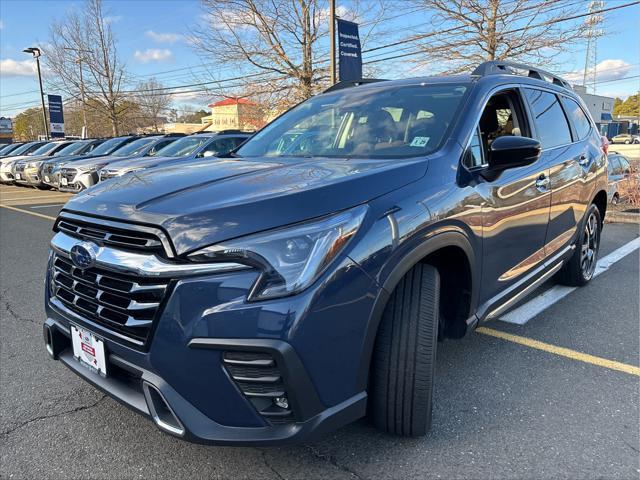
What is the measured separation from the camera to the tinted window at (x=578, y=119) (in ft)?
13.7

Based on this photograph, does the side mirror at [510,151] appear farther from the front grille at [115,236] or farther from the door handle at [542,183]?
the front grille at [115,236]

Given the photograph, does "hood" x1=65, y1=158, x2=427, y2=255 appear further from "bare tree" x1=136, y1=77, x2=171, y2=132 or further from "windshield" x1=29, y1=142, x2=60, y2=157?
"bare tree" x1=136, y1=77, x2=171, y2=132

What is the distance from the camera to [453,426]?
243 cm

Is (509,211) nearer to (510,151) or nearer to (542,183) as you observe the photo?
(510,151)

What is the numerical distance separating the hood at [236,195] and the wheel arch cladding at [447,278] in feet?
1.05

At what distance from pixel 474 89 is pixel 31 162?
15.8 metres

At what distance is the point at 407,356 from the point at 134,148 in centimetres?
1225

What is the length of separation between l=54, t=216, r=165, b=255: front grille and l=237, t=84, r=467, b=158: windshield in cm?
131

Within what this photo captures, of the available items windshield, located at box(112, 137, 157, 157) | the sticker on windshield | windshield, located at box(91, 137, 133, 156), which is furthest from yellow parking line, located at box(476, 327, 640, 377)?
windshield, located at box(91, 137, 133, 156)

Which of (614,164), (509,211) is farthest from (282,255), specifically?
(614,164)

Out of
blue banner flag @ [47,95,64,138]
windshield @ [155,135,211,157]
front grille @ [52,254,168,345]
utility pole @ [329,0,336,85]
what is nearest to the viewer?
front grille @ [52,254,168,345]

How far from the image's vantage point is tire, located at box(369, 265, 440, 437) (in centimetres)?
205

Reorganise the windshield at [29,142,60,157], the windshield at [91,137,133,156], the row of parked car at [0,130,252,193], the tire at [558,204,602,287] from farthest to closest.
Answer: the windshield at [29,142,60,157]
the windshield at [91,137,133,156]
the row of parked car at [0,130,252,193]
the tire at [558,204,602,287]

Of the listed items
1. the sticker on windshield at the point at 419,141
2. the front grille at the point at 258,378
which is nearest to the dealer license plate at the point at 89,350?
the front grille at the point at 258,378
